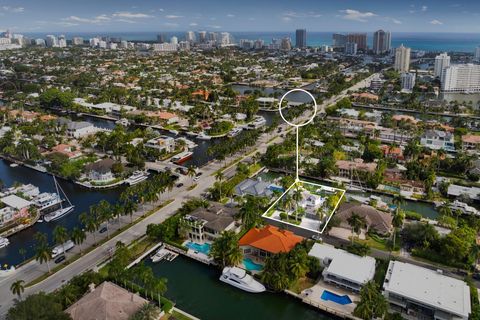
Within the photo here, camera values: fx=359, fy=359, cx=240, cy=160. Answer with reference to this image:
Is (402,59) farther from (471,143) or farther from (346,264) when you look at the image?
(346,264)

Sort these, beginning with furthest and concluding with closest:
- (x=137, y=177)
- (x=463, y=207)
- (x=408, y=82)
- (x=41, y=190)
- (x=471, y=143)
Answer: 1. (x=408, y=82)
2. (x=471, y=143)
3. (x=137, y=177)
4. (x=41, y=190)
5. (x=463, y=207)

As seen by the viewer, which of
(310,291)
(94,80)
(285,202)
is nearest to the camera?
(310,291)

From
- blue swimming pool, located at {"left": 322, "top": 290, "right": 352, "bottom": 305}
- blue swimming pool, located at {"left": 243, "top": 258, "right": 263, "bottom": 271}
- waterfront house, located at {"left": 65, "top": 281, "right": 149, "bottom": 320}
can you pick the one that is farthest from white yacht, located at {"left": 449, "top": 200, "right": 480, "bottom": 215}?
waterfront house, located at {"left": 65, "top": 281, "right": 149, "bottom": 320}

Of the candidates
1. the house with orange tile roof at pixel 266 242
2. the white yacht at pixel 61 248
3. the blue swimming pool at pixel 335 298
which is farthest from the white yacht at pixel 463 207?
the white yacht at pixel 61 248

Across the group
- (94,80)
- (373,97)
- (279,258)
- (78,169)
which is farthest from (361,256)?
(94,80)

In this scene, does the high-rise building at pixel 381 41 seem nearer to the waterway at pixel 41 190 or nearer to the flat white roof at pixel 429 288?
the waterway at pixel 41 190

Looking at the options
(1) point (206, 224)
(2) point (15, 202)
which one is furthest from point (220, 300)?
(2) point (15, 202)

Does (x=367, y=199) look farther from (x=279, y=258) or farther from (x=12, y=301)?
(x=12, y=301)
